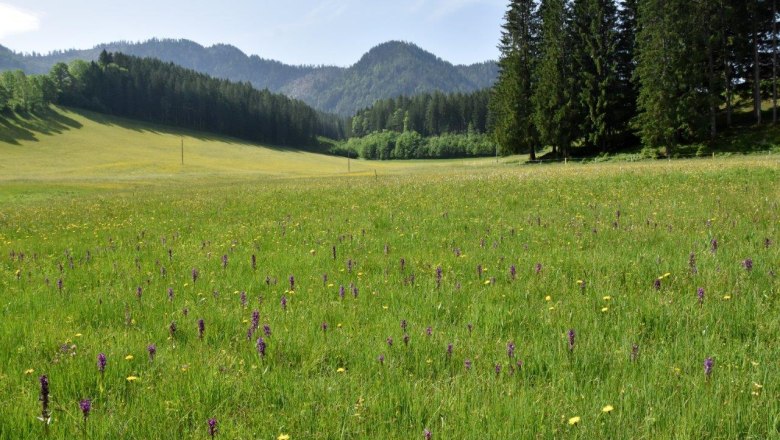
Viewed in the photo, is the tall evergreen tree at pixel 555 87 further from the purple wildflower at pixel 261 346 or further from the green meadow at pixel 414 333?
the purple wildflower at pixel 261 346

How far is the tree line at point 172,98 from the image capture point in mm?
153275

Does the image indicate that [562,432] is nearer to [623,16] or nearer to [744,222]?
[744,222]

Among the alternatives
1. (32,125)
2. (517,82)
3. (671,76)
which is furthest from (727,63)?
(32,125)

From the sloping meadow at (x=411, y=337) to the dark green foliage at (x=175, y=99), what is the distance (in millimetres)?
176679

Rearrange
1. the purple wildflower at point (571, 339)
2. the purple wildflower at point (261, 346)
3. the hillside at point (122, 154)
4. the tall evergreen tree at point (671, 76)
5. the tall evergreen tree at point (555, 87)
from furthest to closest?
the hillside at point (122, 154)
the tall evergreen tree at point (555, 87)
the tall evergreen tree at point (671, 76)
the purple wildflower at point (261, 346)
the purple wildflower at point (571, 339)

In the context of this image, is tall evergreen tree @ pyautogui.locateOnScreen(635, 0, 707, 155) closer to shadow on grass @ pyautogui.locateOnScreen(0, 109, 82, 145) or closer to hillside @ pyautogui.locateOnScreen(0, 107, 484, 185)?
hillside @ pyautogui.locateOnScreen(0, 107, 484, 185)

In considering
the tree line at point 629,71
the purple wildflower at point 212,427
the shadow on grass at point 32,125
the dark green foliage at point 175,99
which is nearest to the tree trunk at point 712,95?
the tree line at point 629,71

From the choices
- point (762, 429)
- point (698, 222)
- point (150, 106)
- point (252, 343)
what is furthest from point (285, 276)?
point (150, 106)

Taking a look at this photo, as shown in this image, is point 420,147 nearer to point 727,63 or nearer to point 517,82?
point 517,82

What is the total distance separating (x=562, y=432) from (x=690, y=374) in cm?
126

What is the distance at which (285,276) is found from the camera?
666 centimetres

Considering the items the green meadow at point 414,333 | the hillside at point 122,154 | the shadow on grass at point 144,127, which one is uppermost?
the shadow on grass at point 144,127

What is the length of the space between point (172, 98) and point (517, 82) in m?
146

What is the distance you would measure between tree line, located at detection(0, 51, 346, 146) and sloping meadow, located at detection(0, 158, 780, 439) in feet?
561
